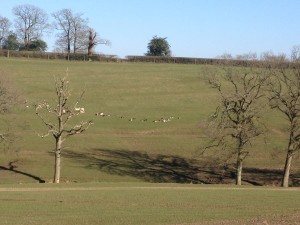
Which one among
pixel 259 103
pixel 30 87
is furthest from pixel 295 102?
pixel 30 87

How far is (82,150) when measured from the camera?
53781 millimetres

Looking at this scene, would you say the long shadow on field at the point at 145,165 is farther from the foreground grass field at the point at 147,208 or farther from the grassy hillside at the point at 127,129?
the foreground grass field at the point at 147,208

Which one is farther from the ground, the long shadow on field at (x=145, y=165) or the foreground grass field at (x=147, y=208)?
the foreground grass field at (x=147, y=208)

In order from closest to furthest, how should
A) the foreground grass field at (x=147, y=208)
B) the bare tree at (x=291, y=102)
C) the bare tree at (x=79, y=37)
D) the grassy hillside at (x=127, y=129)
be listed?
the foreground grass field at (x=147, y=208) → the bare tree at (x=291, y=102) → the grassy hillside at (x=127, y=129) → the bare tree at (x=79, y=37)

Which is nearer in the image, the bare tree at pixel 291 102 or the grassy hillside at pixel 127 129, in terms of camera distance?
the bare tree at pixel 291 102

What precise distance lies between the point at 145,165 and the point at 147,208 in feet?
92.0

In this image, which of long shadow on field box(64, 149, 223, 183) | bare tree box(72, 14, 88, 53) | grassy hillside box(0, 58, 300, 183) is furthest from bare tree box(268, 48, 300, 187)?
bare tree box(72, 14, 88, 53)

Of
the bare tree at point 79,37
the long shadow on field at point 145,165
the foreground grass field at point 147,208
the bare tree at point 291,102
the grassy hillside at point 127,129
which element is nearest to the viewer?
the foreground grass field at point 147,208

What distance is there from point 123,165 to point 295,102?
15.9 metres

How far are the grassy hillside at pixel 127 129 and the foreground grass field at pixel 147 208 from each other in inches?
746

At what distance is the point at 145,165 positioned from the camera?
4972 centimetres

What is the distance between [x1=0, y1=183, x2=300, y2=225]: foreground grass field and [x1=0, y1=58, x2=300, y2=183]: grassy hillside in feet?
62.2

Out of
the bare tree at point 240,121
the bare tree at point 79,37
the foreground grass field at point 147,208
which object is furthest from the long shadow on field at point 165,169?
the bare tree at point 79,37

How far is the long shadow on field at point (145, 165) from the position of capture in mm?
46531
